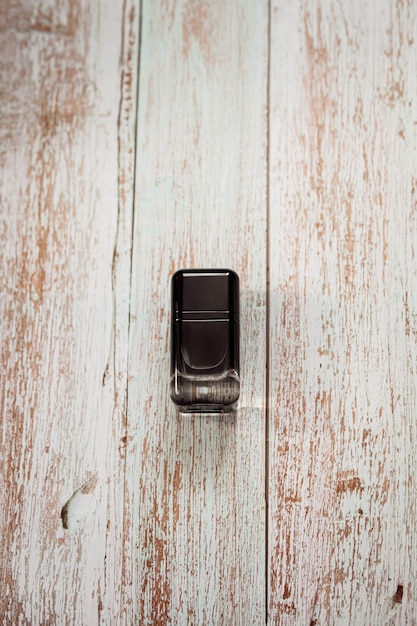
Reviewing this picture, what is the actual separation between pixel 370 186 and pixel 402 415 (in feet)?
1.07

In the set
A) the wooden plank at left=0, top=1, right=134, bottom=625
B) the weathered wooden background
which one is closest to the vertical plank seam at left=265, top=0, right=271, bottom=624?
the weathered wooden background

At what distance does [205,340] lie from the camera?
81 centimetres

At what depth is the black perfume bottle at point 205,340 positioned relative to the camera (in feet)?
2.63

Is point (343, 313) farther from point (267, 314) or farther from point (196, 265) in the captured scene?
point (196, 265)

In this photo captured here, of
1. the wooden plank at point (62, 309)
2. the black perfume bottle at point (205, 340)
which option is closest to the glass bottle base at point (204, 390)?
the black perfume bottle at point (205, 340)

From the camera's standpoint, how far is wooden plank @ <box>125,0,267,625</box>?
0.84m

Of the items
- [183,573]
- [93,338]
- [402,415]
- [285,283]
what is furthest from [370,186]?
[183,573]

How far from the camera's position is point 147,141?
3.13 ft

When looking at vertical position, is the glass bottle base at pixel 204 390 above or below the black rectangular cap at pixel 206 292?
below

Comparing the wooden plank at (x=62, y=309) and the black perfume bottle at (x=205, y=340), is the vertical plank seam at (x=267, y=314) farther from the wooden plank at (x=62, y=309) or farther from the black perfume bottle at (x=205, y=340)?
the wooden plank at (x=62, y=309)

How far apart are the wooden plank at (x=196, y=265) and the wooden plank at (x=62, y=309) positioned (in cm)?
3

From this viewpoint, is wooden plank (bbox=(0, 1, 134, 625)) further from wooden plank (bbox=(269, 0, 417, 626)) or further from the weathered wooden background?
wooden plank (bbox=(269, 0, 417, 626))

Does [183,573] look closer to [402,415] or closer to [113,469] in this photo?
[113,469]

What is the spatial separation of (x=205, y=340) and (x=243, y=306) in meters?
0.12
